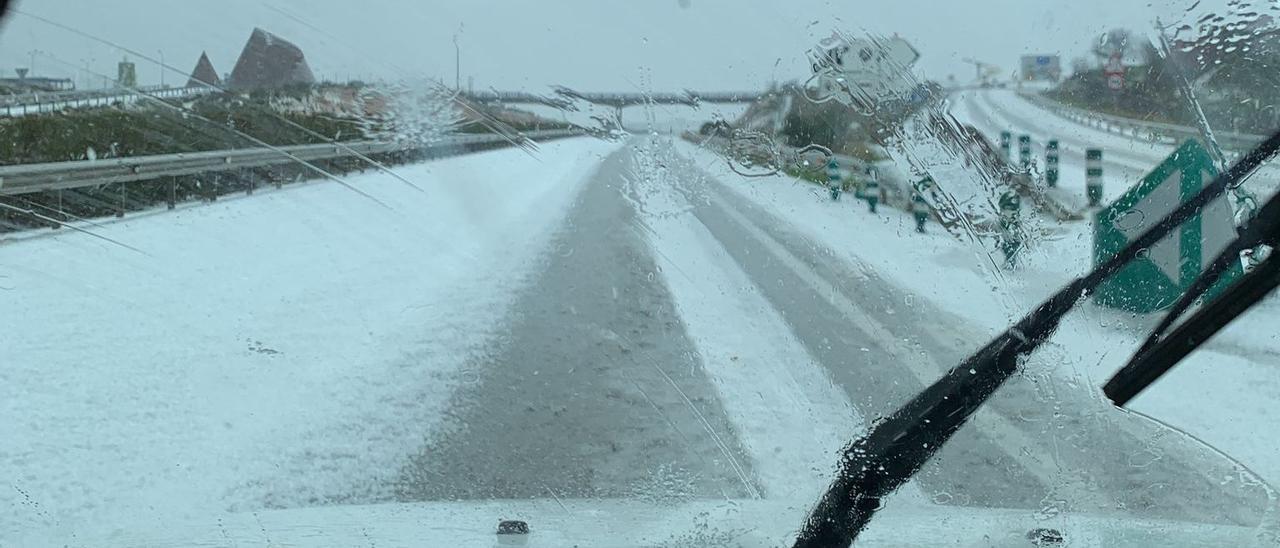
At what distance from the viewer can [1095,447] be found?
5086mm

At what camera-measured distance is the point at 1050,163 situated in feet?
17.1

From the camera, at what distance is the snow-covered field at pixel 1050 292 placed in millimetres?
4734

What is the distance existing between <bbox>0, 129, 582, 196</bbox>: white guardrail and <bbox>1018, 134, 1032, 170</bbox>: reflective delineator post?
1.85 m

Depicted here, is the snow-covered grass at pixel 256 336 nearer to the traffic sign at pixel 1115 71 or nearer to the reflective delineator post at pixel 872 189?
the reflective delineator post at pixel 872 189

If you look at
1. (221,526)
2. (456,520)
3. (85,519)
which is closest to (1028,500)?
(456,520)

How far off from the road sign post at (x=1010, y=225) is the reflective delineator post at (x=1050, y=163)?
0.71ft

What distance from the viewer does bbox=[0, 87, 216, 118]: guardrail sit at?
527 cm

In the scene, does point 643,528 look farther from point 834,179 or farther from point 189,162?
point 189,162

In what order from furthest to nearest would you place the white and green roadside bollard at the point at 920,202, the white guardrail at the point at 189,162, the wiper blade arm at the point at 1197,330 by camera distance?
the white guardrail at the point at 189,162 < the white and green roadside bollard at the point at 920,202 < the wiper blade arm at the point at 1197,330

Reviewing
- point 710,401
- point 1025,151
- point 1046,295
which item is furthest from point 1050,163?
point 710,401

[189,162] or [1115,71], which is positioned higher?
[1115,71]

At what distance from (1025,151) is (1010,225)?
340 millimetres

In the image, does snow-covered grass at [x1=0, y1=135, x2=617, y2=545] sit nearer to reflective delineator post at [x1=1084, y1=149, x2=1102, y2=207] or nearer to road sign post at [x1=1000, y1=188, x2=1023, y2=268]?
road sign post at [x1=1000, y1=188, x2=1023, y2=268]

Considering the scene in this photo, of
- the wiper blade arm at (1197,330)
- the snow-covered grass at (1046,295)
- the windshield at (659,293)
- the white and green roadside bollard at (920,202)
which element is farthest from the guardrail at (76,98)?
the wiper blade arm at (1197,330)
